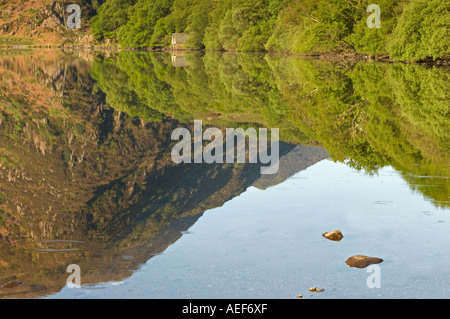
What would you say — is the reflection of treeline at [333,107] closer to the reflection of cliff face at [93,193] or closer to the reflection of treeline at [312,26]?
the reflection of cliff face at [93,193]

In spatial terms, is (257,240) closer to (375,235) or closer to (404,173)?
(375,235)

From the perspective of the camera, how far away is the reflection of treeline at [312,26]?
47125 mm

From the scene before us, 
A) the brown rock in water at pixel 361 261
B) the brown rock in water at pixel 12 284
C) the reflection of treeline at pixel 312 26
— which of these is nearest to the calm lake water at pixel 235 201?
the brown rock in water at pixel 12 284

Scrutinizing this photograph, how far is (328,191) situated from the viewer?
15.1 metres

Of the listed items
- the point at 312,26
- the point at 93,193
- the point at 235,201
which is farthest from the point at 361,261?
the point at 312,26

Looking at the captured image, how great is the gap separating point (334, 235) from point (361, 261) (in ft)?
5.26

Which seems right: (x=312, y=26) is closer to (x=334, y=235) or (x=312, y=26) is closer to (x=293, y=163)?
(x=293, y=163)

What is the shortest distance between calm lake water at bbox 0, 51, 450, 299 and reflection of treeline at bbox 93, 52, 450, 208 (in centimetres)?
9

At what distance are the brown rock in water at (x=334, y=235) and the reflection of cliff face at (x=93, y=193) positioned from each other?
278 centimetres

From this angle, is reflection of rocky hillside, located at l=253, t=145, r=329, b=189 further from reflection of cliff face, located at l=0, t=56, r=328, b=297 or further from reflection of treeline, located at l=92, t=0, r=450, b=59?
reflection of treeline, located at l=92, t=0, r=450, b=59

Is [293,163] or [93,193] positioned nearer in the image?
[93,193]

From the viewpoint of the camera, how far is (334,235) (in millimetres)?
10742

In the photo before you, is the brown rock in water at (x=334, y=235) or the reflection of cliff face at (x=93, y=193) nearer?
the reflection of cliff face at (x=93, y=193)
